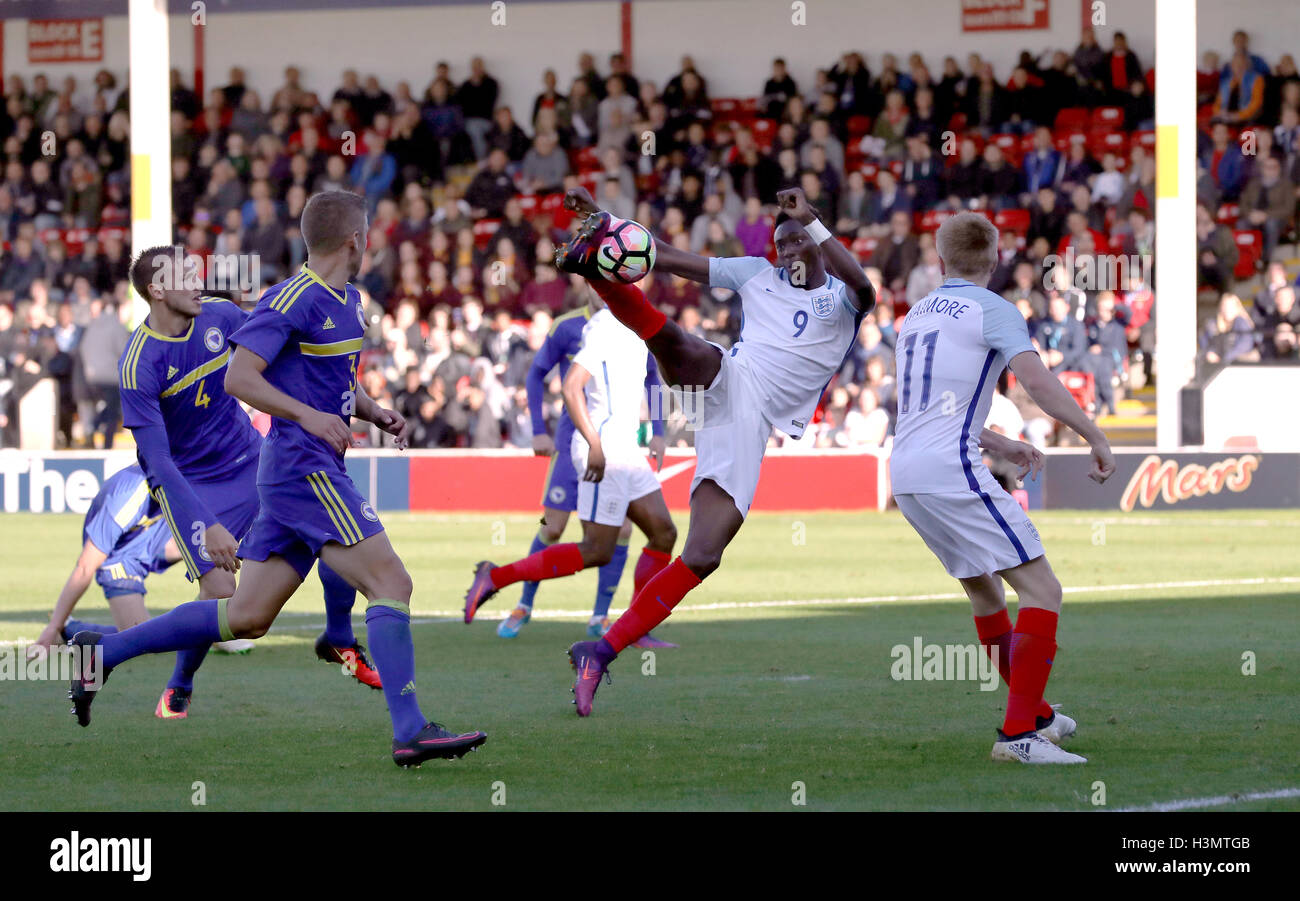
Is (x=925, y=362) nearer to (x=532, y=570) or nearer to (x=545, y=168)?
(x=532, y=570)

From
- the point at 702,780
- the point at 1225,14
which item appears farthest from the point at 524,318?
the point at 702,780

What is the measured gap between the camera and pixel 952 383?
258 inches

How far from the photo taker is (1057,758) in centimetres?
629

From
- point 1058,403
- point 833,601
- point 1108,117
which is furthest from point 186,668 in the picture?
point 1108,117

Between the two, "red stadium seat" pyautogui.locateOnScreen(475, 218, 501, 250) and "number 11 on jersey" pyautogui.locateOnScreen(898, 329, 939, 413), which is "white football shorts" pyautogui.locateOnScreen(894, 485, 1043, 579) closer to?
"number 11 on jersey" pyautogui.locateOnScreen(898, 329, 939, 413)

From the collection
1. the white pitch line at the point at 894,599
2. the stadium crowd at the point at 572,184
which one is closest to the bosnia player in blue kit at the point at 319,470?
the white pitch line at the point at 894,599

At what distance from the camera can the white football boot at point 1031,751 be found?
630cm

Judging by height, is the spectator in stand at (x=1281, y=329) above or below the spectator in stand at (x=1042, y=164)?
below

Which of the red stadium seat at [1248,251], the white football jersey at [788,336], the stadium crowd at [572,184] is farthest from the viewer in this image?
the red stadium seat at [1248,251]

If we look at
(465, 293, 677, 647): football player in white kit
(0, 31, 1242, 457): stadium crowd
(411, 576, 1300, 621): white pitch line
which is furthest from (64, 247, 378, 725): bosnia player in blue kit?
(0, 31, 1242, 457): stadium crowd

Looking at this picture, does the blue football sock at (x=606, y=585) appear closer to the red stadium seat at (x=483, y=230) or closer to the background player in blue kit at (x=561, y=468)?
the background player in blue kit at (x=561, y=468)

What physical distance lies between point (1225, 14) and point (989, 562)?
22891mm

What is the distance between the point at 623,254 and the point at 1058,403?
1.69 m

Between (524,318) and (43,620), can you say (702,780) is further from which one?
(524,318)
